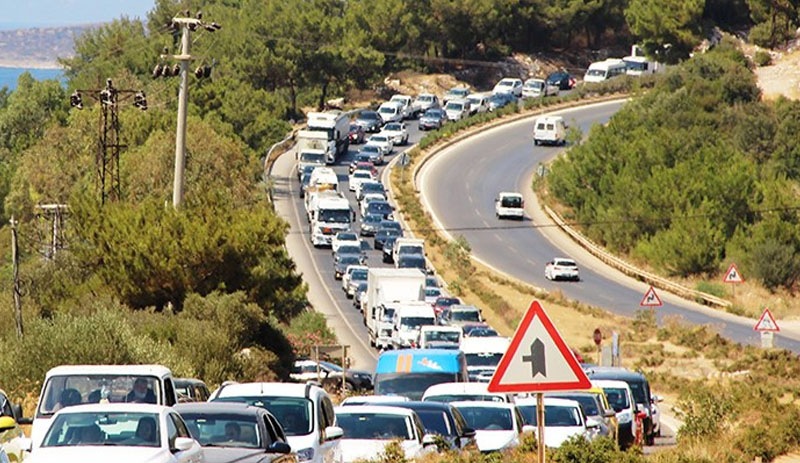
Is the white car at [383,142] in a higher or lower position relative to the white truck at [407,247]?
higher

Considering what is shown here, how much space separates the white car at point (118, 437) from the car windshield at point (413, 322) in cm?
3706

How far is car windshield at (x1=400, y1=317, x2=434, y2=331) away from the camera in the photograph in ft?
173

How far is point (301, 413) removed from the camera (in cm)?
1861

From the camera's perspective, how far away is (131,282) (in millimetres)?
43594

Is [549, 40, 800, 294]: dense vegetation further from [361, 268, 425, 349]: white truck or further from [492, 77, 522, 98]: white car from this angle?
[361, 268, 425, 349]: white truck

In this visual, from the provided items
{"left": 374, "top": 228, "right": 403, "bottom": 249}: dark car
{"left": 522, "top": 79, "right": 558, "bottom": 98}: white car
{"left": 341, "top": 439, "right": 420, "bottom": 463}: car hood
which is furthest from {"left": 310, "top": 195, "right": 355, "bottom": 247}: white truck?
{"left": 341, "top": 439, "right": 420, "bottom": 463}: car hood

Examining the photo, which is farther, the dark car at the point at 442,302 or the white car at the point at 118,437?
the dark car at the point at 442,302

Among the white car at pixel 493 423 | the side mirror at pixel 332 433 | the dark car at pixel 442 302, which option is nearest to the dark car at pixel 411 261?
the dark car at pixel 442 302

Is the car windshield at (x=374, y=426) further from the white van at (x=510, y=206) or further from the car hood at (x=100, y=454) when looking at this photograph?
the white van at (x=510, y=206)

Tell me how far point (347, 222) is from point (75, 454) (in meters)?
64.6

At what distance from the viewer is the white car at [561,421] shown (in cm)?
2367

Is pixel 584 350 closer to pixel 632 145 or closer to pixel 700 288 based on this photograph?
pixel 700 288

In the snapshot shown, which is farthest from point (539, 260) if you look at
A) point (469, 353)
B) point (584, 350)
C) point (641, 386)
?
point (641, 386)

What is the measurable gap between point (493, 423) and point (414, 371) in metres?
8.32
